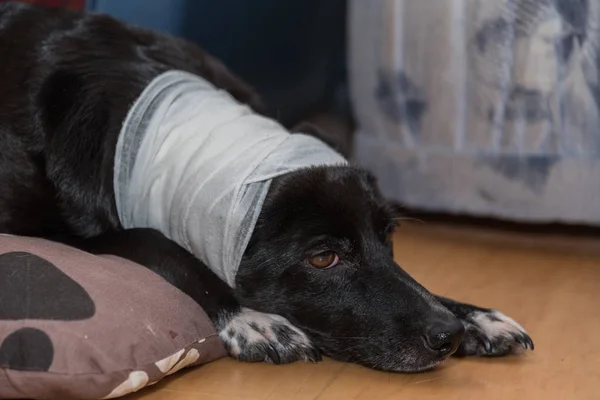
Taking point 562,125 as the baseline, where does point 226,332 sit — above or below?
below

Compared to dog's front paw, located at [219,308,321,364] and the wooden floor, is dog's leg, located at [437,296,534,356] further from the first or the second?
dog's front paw, located at [219,308,321,364]

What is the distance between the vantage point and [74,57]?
7.26 ft

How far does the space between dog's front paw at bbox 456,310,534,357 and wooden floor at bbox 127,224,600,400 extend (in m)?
0.03

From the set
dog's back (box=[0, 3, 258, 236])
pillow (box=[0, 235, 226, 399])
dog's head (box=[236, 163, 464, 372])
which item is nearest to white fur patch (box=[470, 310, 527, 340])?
dog's head (box=[236, 163, 464, 372])

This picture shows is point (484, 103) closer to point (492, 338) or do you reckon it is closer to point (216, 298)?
point (492, 338)

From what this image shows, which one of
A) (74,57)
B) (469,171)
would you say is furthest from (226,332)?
(469,171)

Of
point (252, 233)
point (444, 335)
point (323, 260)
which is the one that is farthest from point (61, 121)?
point (444, 335)

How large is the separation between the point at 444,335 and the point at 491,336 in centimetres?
23

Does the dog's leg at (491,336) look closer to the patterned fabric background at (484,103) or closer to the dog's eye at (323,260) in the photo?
the dog's eye at (323,260)

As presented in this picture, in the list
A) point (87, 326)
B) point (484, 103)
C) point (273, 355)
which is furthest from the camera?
point (484, 103)

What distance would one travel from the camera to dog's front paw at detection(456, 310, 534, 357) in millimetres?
1969

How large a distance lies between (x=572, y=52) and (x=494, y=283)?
725mm

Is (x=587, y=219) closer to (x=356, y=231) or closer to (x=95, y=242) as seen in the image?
(x=356, y=231)

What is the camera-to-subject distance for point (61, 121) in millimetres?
2121
